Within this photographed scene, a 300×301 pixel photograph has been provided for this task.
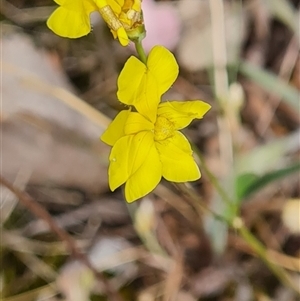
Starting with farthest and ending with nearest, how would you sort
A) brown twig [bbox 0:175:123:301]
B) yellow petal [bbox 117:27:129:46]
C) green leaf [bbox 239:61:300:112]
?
green leaf [bbox 239:61:300:112], brown twig [bbox 0:175:123:301], yellow petal [bbox 117:27:129:46]

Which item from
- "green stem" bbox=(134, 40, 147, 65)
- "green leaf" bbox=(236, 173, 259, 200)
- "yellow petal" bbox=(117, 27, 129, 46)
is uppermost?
"yellow petal" bbox=(117, 27, 129, 46)

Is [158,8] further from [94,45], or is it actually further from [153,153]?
[153,153]

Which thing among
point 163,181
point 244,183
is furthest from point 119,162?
point 163,181

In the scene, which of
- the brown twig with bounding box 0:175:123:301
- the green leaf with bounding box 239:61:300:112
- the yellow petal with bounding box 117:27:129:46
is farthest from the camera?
the green leaf with bounding box 239:61:300:112

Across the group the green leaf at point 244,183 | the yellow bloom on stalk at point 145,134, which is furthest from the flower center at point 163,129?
the green leaf at point 244,183

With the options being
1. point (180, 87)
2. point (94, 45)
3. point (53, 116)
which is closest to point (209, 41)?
point (180, 87)

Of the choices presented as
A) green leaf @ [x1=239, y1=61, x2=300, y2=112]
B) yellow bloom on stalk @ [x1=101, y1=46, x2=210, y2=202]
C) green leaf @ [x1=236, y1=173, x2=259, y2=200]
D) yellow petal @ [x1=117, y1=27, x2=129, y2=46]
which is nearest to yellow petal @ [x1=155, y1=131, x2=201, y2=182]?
yellow bloom on stalk @ [x1=101, y1=46, x2=210, y2=202]

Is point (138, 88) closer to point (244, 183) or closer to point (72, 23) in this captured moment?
point (72, 23)

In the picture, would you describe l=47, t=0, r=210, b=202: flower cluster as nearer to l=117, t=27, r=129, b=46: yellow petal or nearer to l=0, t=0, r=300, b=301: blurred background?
l=117, t=27, r=129, b=46: yellow petal
